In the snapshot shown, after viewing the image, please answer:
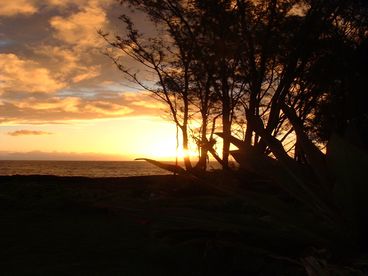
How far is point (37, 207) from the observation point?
969 centimetres

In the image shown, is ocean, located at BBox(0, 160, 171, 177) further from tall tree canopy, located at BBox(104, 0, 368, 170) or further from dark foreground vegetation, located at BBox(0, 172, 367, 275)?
dark foreground vegetation, located at BBox(0, 172, 367, 275)

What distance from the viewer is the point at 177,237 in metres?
2.34

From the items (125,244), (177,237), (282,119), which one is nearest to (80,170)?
(282,119)

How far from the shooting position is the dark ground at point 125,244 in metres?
2.31

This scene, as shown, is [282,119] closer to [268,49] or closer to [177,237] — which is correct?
[268,49]

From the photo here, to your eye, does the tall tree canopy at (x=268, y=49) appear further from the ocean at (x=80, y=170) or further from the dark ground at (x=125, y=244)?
the ocean at (x=80, y=170)

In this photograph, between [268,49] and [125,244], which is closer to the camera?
[125,244]

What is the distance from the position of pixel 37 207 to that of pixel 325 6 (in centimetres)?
1105

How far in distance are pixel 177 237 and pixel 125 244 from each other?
371cm

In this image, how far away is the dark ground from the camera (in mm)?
2314

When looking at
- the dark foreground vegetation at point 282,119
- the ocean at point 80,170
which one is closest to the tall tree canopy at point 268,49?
the dark foreground vegetation at point 282,119

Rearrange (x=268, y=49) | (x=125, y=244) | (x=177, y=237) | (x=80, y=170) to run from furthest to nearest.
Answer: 1. (x=80, y=170)
2. (x=268, y=49)
3. (x=125, y=244)
4. (x=177, y=237)

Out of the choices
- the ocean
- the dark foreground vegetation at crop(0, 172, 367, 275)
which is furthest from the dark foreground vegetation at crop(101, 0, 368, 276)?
the ocean

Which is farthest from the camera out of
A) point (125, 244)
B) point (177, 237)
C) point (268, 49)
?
point (268, 49)
